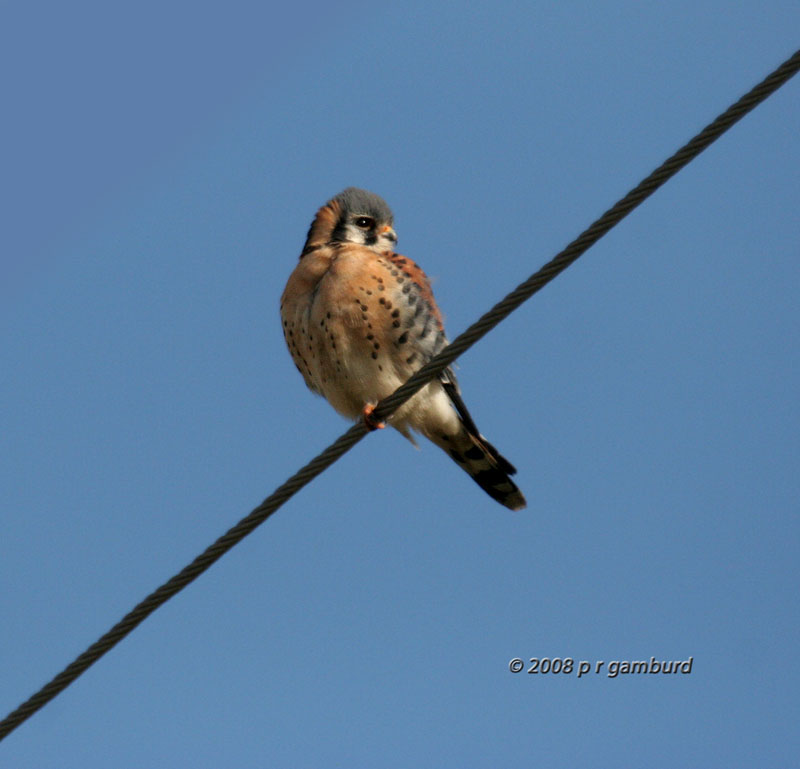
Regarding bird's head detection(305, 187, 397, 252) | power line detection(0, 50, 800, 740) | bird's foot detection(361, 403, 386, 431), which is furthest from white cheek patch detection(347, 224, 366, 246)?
power line detection(0, 50, 800, 740)

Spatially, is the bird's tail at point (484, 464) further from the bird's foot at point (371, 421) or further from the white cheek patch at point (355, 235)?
the white cheek patch at point (355, 235)

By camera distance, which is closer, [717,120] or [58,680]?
[717,120]

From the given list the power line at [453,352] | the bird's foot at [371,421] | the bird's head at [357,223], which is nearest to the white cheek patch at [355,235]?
the bird's head at [357,223]

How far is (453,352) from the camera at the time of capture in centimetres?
349

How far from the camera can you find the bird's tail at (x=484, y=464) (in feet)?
18.3

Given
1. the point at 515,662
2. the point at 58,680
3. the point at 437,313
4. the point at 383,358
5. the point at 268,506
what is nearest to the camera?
the point at 58,680

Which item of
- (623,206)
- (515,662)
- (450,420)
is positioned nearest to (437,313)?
(450,420)

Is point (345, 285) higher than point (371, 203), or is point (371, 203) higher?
point (371, 203)

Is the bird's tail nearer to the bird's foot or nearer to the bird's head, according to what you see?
the bird's foot

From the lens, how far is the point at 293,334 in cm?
528

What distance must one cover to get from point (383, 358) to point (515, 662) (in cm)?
186

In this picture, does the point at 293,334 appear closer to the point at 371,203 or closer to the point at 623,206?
the point at 371,203

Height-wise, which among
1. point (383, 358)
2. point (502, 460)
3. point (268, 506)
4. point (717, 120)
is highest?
point (502, 460)

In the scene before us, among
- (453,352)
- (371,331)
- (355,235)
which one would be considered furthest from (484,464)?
(453,352)
